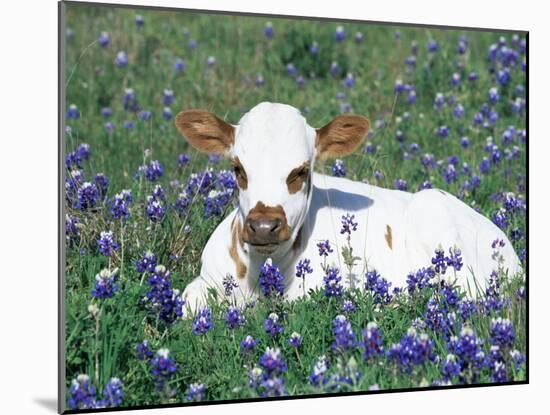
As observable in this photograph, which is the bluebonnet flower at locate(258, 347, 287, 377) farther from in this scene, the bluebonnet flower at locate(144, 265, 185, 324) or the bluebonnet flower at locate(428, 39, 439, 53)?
the bluebonnet flower at locate(428, 39, 439, 53)

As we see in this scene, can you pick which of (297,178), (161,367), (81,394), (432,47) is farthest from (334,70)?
(81,394)

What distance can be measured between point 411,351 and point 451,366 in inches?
11.2

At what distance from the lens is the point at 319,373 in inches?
243

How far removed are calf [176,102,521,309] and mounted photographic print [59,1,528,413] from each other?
0.01 meters

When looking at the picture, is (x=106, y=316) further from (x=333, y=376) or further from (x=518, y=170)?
(x=518, y=170)

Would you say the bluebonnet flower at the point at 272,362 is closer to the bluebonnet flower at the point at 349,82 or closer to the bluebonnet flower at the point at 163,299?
the bluebonnet flower at the point at 163,299

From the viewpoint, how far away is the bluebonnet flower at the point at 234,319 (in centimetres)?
641

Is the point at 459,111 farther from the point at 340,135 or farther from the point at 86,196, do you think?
the point at 86,196

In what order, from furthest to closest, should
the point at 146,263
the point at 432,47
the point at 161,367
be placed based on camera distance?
the point at 432,47 → the point at 146,263 → the point at 161,367

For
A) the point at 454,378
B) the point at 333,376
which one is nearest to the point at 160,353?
the point at 333,376

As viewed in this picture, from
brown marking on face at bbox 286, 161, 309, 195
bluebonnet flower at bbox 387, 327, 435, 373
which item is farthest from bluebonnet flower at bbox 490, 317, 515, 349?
brown marking on face at bbox 286, 161, 309, 195

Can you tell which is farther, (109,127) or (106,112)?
(106,112)

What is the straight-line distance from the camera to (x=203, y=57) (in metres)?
10.4

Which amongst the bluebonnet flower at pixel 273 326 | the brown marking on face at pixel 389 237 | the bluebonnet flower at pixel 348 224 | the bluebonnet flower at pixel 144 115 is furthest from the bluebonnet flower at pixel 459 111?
the bluebonnet flower at pixel 273 326
